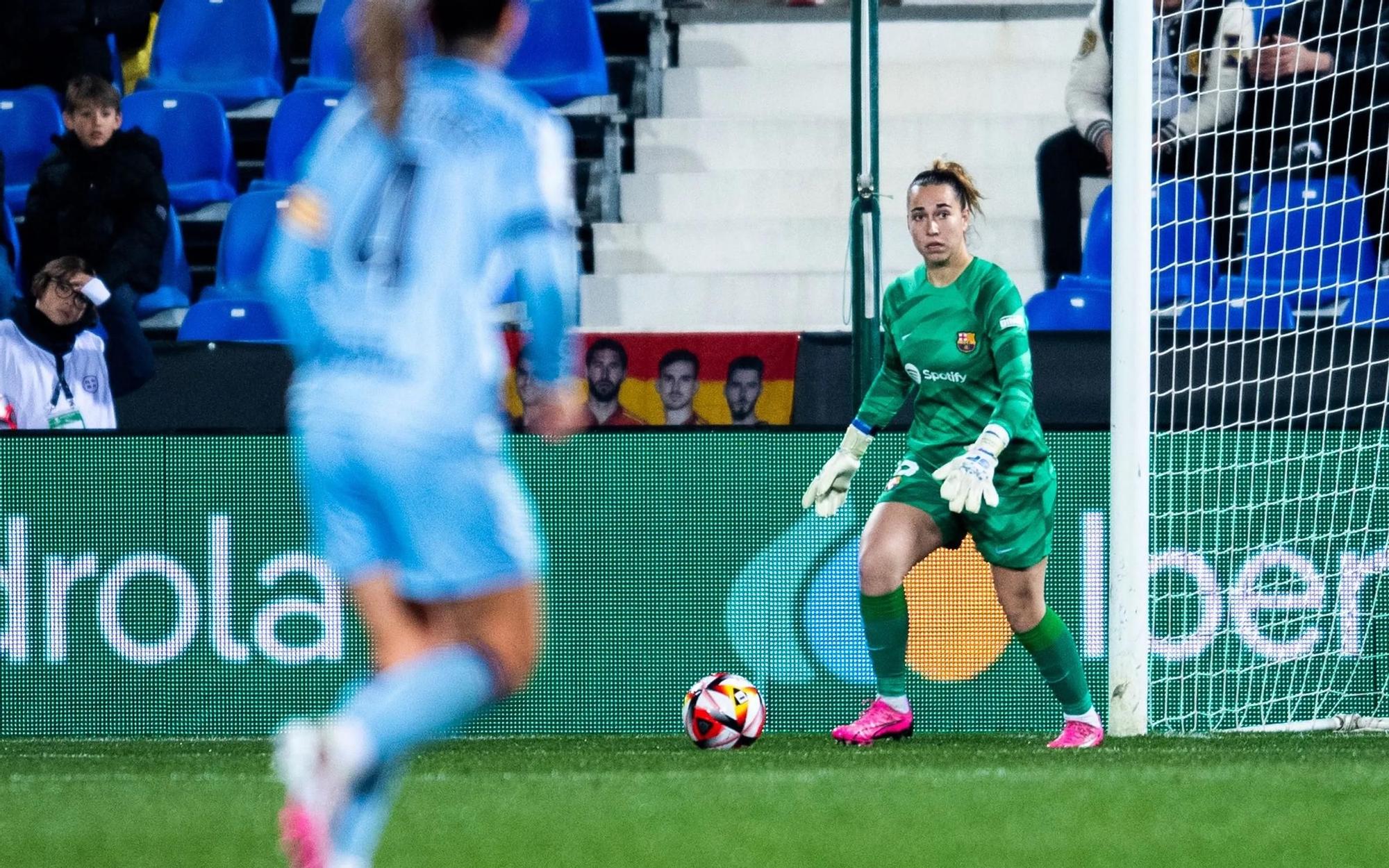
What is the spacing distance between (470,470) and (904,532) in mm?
3545

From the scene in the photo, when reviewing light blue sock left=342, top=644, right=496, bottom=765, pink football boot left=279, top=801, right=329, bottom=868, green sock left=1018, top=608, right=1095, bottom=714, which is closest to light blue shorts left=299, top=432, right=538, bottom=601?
light blue sock left=342, top=644, right=496, bottom=765

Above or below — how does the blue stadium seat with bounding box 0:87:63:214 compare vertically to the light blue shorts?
above

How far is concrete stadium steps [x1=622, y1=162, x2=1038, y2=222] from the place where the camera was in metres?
10.9

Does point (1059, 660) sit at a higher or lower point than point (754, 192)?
lower

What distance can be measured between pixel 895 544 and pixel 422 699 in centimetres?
361

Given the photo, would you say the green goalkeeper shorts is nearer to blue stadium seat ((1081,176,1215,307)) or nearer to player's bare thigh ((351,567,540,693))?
blue stadium seat ((1081,176,1215,307))

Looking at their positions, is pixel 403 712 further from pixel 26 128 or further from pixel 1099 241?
pixel 26 128

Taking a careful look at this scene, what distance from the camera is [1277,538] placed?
24.8 ft

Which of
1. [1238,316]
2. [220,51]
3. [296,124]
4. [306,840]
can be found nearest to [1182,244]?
[1238,316]

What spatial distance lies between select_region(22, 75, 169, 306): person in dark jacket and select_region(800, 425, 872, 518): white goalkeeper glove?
4.00 meters

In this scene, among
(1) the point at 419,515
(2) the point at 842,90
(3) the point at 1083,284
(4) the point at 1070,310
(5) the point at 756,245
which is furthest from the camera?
(2) the point at 842,90

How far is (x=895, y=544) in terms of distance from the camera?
21.7 feet

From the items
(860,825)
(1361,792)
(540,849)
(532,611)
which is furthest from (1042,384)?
(532,611)

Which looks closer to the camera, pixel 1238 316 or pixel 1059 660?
pixel 1059 660
